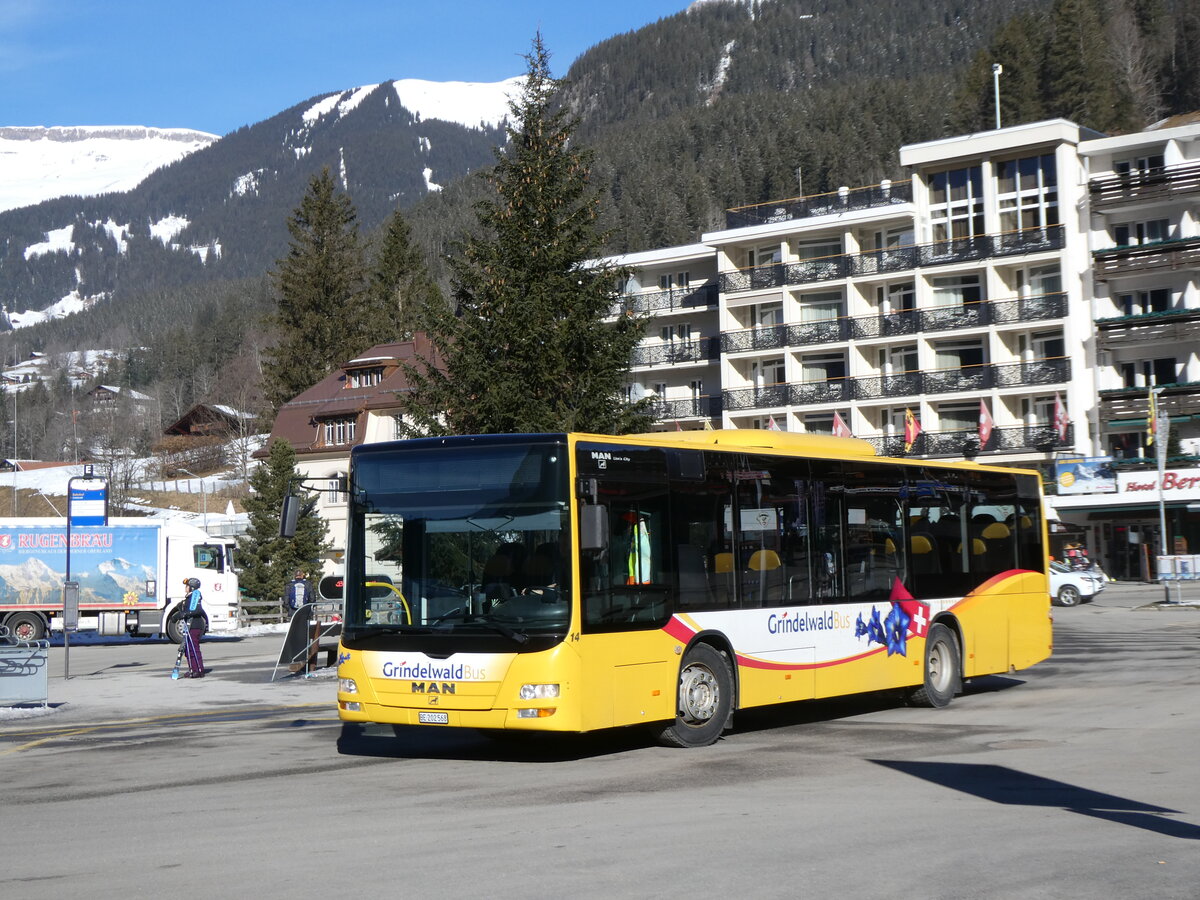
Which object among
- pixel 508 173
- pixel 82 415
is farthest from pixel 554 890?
pixel 82 415

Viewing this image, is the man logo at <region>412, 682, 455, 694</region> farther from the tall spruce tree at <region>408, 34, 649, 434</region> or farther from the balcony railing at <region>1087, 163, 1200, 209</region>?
the balcony railing at <region>1087, 163, 1200, 209</region>

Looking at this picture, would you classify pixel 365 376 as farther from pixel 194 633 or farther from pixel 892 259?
pixel 194 633

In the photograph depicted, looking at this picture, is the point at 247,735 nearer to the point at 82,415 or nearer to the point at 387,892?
the point at 387,892

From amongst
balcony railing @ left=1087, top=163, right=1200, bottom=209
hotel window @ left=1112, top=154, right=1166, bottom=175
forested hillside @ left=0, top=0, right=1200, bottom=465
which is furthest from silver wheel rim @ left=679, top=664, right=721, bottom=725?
hotel window @ left=1112, top=154, right=1166, bottom=175

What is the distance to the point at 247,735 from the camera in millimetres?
15508

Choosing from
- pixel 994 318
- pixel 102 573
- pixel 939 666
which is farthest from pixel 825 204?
pixel 939 666

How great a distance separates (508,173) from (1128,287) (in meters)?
39.5

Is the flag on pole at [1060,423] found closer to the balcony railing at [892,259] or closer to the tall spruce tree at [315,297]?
the balcony railing at [892,259]

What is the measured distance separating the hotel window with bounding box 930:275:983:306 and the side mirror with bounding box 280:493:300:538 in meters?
56.6

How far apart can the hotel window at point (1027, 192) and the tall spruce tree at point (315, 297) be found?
1542 inches

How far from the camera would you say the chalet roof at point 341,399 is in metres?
78.5

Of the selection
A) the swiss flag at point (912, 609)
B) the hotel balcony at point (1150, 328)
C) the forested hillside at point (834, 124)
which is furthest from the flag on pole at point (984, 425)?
the swiss flag at point (912, 609)

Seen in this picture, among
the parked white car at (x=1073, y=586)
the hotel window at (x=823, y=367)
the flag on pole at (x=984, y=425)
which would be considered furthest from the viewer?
the hotel window at (x=823, y=367)

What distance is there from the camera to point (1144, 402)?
198ft
